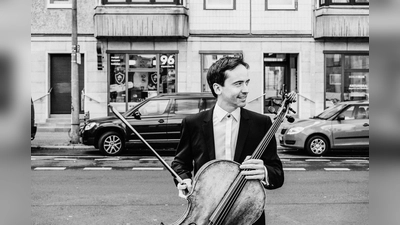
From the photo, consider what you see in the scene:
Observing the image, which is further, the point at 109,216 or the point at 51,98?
the point at 51,98

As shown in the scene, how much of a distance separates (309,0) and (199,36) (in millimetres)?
5103

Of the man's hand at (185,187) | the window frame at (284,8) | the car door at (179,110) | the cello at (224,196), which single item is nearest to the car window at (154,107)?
the car door at (179,110)

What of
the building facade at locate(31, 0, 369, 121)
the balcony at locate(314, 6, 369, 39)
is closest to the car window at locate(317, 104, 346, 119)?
the building facade at locate(31, 0, 369, 121)

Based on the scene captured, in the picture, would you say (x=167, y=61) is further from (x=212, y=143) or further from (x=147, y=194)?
(x=212, y=143)

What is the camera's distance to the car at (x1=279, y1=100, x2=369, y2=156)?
14.9m

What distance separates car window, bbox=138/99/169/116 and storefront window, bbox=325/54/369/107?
398 inches

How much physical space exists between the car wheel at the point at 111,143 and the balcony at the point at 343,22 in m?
11.2

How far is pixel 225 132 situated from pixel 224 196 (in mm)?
527

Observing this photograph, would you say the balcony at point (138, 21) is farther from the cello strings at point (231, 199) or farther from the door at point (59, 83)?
the cello strings at point (231, 199)

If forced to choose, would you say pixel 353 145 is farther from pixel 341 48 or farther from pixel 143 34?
pixel 143 34

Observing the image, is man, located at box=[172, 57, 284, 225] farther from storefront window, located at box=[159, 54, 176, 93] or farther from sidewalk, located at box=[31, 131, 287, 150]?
storefront window, located at box=[159, 54, 176, 93]

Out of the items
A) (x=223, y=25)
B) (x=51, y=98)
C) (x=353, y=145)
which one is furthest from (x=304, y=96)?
(x=51, y=98)

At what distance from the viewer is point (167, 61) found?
22.4m

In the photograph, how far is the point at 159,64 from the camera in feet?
73.4
